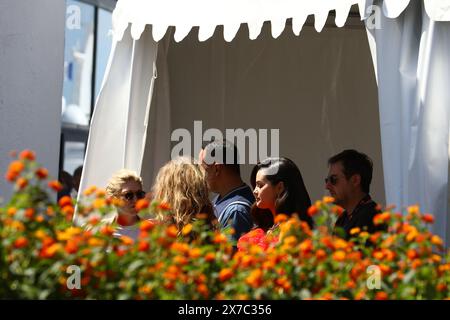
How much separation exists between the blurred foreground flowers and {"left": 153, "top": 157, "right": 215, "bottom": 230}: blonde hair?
1.43m

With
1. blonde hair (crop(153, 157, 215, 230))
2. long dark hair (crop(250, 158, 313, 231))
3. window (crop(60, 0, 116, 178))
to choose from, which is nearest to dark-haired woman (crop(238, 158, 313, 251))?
long dark hair (crop(250, 158, 313, 231))

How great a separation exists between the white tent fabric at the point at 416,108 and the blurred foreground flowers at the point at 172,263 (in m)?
1.63

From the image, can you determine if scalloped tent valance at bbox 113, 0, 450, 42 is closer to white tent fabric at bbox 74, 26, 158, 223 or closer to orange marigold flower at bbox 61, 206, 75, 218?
white tent fabric at bbox 74, 26, 158, 223

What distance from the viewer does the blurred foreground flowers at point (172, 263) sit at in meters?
2.06

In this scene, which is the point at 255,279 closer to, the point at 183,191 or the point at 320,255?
the point at 320,255

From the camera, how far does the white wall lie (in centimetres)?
512

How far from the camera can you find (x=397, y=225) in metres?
2.44

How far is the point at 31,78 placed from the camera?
5.25 metres

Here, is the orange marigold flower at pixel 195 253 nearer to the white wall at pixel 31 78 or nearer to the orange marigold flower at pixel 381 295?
the orange marigold flower at pixel 381 295

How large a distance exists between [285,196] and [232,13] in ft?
3.30

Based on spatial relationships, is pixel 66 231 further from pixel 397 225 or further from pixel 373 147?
pixel 373 147

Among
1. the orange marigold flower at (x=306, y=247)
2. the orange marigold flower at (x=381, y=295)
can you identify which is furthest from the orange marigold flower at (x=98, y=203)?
the orange marigold flower at (x=381, y=295)

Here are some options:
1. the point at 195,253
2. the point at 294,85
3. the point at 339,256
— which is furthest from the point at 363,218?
the point at 294,85
